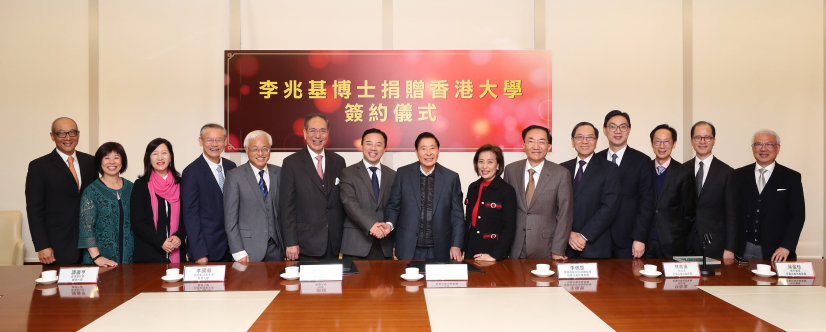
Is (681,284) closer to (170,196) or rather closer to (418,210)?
(418,210)

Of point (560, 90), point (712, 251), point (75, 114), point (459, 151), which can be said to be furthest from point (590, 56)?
point (75, 114)

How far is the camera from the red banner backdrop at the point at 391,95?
4766mm

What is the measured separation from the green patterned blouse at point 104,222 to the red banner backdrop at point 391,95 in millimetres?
1719

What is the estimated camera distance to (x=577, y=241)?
3227mm

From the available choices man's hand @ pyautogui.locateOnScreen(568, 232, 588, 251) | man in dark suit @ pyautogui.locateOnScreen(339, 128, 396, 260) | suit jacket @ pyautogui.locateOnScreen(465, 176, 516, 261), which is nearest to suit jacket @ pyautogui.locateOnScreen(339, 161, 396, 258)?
man in dark suit @ pyautogui.locateOnScreen(339, 128, 396, 260)

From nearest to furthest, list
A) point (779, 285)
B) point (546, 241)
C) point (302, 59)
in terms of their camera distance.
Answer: point (779, 285) → point (546, 241) → point (302, 59)

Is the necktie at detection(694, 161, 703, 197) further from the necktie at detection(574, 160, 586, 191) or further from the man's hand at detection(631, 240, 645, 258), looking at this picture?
the necktie at detection(574, 160, 586, 191)

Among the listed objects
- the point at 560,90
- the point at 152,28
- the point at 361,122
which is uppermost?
the point at 152,28

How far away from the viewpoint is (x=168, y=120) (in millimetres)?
4883

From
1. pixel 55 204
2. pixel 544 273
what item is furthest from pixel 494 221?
pixel 55 204

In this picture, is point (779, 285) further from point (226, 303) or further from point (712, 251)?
point (226, 303)

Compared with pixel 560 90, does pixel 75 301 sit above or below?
below

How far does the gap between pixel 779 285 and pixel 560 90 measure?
10.4 feet

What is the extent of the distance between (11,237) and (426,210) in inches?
174
